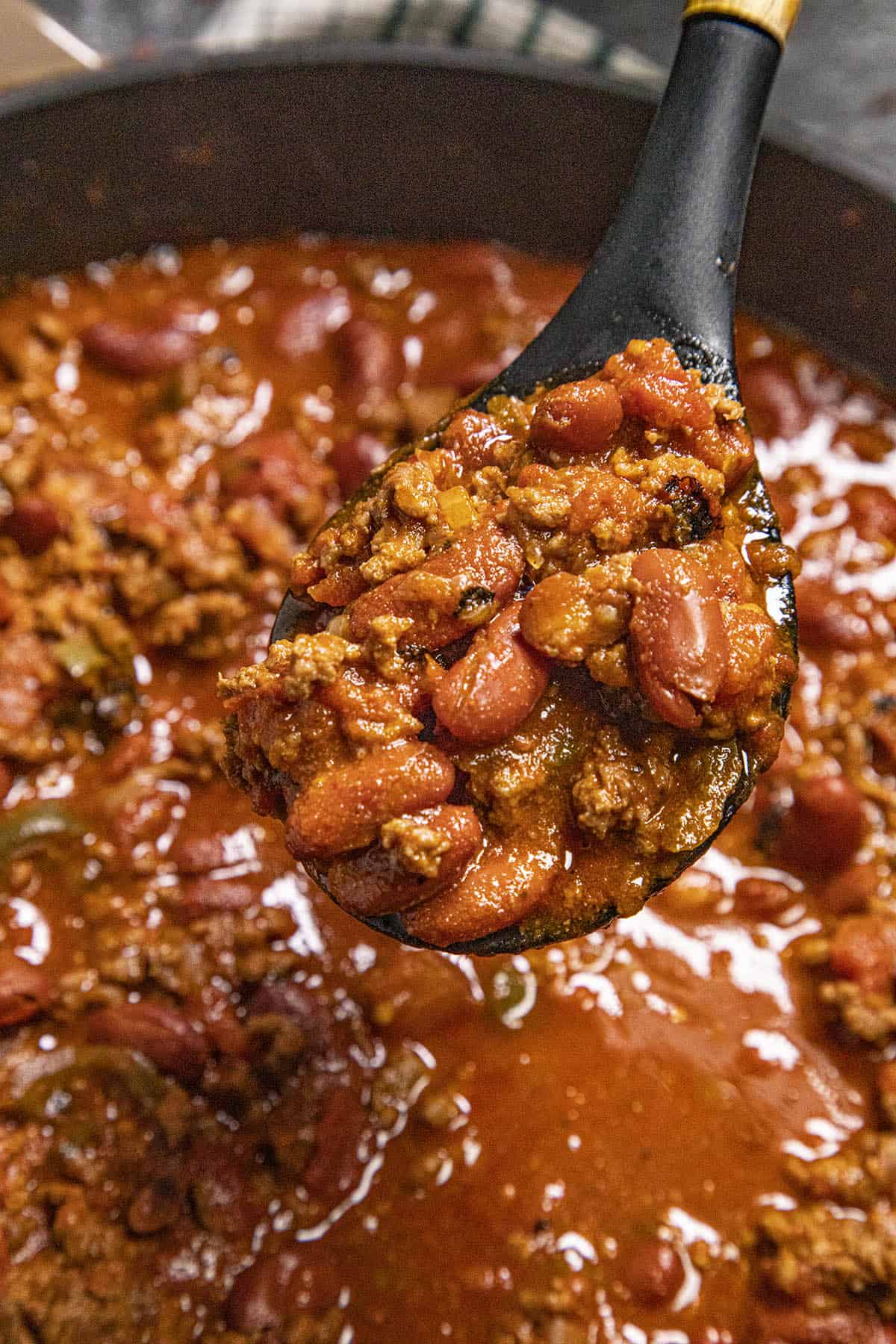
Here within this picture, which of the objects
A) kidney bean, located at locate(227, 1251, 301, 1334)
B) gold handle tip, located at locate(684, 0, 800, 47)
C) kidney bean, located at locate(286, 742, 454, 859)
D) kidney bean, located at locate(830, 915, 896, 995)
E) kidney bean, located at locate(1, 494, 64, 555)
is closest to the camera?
kidney bean, located at locate(286, 742, 454, 859)

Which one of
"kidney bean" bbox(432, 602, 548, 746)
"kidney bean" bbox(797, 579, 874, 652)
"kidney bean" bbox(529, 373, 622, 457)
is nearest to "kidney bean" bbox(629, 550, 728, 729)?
"kidney bean" bbox(432, 602, 548, 746)

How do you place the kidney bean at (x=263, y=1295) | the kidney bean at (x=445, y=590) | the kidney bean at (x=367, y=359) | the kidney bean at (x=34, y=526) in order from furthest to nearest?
the kidney bean at (x=367, y=359) < the kidney bean at (x=34, y=526) < the kidney bean at (x=263, y=1295) < the kidney bean at (x=445, y=590)

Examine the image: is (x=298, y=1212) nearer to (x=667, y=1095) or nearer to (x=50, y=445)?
(x=667, y=1095)

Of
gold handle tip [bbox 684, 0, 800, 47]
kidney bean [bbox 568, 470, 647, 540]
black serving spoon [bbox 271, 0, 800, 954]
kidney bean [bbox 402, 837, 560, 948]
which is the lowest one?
kidney bean [bbox 402, 837, 560, 948]

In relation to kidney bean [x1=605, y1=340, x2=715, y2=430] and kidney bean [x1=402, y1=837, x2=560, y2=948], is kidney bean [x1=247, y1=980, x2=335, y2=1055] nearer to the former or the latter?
kidney bean [x1=402, y1=837, x2=560, y2=948]

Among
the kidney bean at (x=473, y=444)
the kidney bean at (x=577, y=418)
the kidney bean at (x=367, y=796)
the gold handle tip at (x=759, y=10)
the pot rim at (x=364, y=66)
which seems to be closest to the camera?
the kidney bean at (x=367, y=796)

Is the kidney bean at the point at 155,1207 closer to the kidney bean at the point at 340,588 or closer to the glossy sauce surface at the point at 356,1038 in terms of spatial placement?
the glossy sauce surface at the point at 356,1038

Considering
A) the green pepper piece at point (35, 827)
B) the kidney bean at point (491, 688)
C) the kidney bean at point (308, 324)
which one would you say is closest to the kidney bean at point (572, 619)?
the kidney bean at point (491, 688)

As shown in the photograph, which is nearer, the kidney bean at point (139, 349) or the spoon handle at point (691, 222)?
the spoon handle at point (691, 222)

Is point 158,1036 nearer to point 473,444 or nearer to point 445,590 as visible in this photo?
point 445,590
